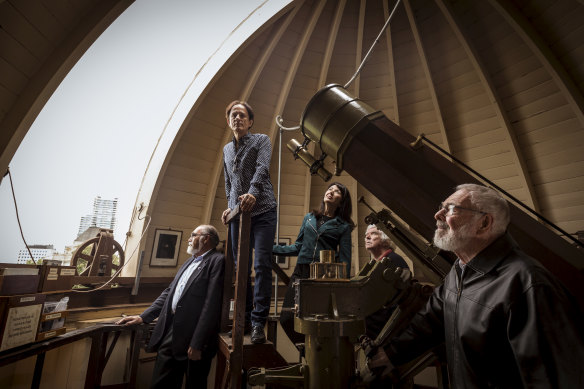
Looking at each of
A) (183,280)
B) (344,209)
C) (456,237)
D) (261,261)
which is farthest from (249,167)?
(456,237)

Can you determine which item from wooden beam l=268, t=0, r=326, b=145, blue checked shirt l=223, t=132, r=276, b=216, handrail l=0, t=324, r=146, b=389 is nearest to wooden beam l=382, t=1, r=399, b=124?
wooden beam l=268, t=0, r=326, b=145

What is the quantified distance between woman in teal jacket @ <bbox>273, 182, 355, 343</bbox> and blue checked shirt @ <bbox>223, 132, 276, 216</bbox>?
64 centimetres

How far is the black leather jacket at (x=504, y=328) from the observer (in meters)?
0.99

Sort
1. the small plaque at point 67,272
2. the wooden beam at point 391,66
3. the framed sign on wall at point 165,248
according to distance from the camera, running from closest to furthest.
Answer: the small plaque at point 67,272
the framed sign on wall at point 165,248
the wooden beam at point 391,66

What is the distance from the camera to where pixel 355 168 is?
5.82ft

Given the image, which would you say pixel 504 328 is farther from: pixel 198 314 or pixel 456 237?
pixel 198 314

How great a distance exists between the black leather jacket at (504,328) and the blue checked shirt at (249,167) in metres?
1.53

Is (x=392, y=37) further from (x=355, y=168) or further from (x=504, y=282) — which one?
(x=504, y=282)

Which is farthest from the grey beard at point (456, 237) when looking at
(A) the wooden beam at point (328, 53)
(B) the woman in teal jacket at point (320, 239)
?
(A) the wooden beam at point (328, 53)

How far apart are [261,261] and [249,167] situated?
94 cm

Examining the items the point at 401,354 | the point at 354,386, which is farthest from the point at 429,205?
the point at 354,386

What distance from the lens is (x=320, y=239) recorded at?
277cm

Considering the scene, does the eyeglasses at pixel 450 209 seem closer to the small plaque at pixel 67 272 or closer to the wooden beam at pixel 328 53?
the small plaque at pixel 67 272

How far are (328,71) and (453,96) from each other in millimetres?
2977
